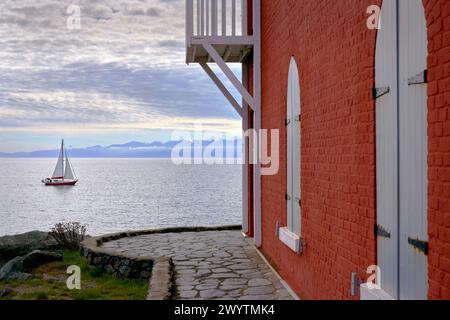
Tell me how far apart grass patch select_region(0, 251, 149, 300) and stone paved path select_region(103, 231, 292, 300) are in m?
0.70

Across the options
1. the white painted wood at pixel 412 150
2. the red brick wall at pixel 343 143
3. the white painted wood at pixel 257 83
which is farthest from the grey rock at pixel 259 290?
the white painted wood at pixel 412 150

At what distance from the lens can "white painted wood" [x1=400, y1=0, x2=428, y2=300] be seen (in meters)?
3.60

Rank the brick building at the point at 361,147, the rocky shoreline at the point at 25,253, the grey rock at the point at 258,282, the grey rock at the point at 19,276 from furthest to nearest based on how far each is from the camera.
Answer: the rocky shoreline at the point at 25,253 < the grey rock at the point at 19,276 < the grey rock at the point at 258,282 < the brick building at the point at 361,147

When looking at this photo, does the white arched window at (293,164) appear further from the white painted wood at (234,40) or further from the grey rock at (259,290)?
the white painted wood at (234,40)

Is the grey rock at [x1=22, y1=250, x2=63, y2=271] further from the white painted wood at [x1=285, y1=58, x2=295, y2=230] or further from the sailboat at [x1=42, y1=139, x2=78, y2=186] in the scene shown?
the sailboat at [x1=42, y1=139, x2=78, y2=186]

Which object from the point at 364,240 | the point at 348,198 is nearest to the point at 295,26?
the point at 348,198

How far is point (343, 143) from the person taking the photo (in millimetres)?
5324

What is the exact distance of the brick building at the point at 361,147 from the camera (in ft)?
11.3

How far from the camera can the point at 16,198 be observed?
3381 inches

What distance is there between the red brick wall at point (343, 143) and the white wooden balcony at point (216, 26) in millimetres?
2721

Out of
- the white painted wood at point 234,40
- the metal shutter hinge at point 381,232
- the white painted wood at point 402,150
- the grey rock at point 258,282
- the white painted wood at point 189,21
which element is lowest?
the grey rock at point 258,282

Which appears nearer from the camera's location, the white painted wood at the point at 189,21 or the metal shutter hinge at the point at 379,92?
the metal shutter hinge at the point at 379,92

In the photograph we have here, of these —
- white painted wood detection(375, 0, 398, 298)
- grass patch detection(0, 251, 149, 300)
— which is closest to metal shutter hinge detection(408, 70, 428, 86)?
white painted wood detection(375, 0, 398, 298)
